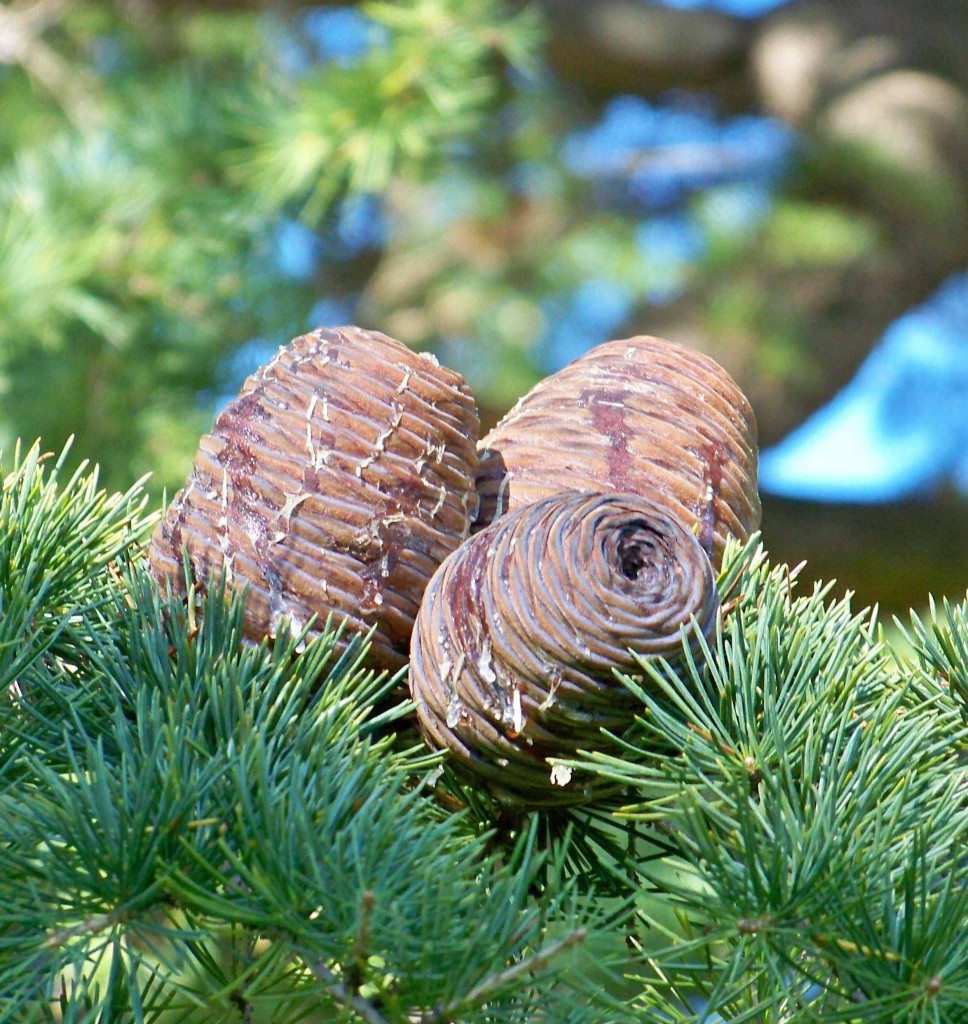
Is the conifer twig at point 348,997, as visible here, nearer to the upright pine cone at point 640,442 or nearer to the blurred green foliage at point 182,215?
the upright pine cone at point 640,442

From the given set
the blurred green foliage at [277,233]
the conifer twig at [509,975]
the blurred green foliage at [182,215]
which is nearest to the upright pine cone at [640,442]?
the conifer twig at [509,975]

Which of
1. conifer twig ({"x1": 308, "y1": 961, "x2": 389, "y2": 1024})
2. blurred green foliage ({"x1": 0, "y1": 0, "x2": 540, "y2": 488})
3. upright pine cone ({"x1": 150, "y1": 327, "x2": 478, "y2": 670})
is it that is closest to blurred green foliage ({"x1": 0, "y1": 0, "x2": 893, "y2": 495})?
blurred green foliage ({"x1": 0, "y1": 0, "x2": 540, "y2": 488})

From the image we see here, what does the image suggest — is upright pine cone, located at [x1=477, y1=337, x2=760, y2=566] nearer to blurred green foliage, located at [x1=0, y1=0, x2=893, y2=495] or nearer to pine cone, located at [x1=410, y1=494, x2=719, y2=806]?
pine cone, located at [x1=410, y1=494, x2=719, y2=806]

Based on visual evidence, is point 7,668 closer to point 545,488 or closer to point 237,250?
point 545,488

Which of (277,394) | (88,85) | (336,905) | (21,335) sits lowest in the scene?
(336,905)

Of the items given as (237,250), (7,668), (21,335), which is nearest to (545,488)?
(7,668)

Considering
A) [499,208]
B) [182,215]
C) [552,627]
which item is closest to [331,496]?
[552,627]
